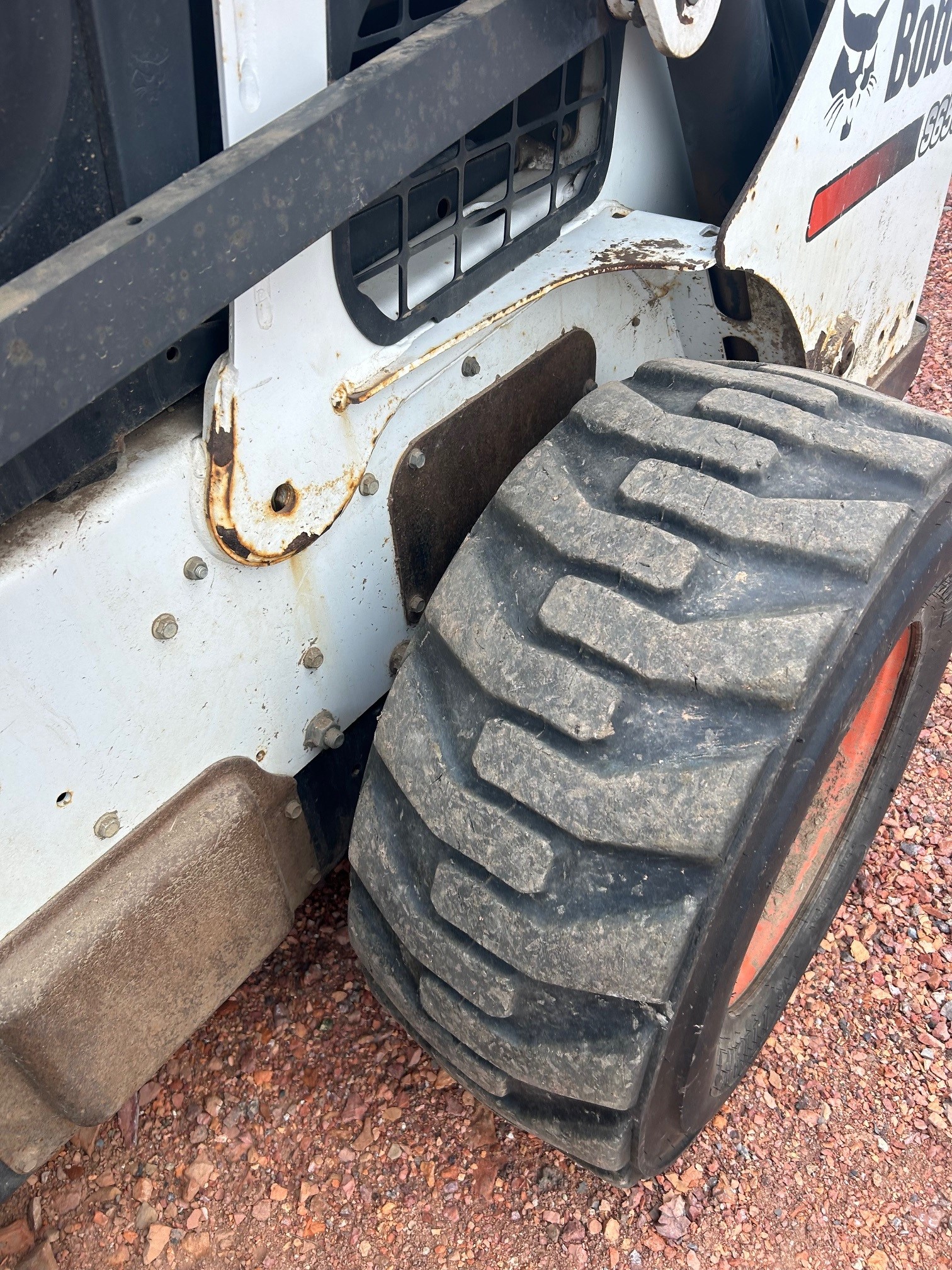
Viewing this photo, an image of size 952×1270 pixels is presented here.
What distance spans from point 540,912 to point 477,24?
2.46ft

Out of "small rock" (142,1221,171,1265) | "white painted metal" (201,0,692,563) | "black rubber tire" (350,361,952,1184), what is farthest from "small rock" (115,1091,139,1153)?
"white painted metal" (201,0,692,563)

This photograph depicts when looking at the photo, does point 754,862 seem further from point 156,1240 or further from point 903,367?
point 903,367

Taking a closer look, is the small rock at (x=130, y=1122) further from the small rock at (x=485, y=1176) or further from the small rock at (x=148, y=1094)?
the small rock at (x=485, y=1176)

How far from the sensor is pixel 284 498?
937 mm

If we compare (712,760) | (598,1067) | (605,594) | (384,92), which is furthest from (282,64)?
(598,1067)

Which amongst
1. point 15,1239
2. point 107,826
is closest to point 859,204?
point 107,826

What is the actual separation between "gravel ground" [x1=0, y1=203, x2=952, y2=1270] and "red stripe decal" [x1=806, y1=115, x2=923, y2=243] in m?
1.08

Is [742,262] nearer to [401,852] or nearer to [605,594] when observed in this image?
[605,594]

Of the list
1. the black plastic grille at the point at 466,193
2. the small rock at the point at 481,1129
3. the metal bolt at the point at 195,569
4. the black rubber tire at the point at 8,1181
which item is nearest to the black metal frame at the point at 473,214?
the black plastic grille at the point at 466,193

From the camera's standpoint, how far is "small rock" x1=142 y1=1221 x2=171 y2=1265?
4.24 feet

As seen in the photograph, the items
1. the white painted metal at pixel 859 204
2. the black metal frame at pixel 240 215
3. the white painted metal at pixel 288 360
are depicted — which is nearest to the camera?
the black metal frame at pixel 240 215

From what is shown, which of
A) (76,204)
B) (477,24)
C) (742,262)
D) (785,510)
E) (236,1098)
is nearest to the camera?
(76,204)

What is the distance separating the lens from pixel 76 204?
734 mm

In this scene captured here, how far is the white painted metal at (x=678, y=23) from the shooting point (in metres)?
0.97
